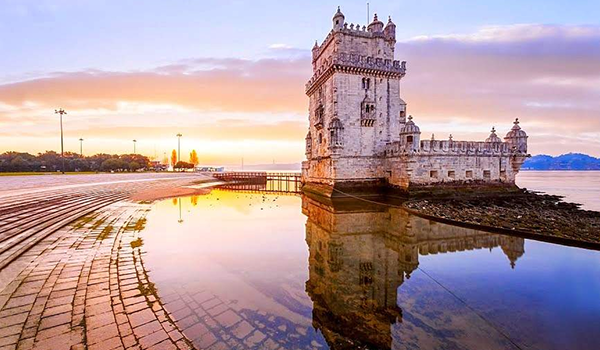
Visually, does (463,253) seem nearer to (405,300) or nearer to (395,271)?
(395,271)

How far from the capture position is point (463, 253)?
11172 mm

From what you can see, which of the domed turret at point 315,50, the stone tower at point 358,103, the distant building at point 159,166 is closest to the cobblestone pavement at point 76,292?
the stone tower at point 358,103

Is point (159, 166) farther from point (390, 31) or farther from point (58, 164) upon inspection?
point (390, 31)

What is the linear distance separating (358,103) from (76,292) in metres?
28.5

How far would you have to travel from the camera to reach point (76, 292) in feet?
20.7

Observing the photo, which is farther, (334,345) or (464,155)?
(464,155)

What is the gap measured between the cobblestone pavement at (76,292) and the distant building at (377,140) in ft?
72.8

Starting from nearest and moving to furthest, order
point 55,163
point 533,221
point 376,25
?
point 533,221 < point 376,25 < point 55,163

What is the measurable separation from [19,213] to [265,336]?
623 inches

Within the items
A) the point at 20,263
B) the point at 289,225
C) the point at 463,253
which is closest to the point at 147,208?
the point at 289,225

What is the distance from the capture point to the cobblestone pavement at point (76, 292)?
185 inches

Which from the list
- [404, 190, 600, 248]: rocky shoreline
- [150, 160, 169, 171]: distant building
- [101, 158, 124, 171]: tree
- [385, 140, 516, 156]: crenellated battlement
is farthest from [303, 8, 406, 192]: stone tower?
[150, 160, 169, 171]: distant building

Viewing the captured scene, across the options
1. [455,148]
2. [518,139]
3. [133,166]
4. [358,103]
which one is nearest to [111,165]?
[133,166]

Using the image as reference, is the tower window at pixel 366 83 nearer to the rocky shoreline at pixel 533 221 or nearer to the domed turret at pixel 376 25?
the domed turret at pixel 376 25
